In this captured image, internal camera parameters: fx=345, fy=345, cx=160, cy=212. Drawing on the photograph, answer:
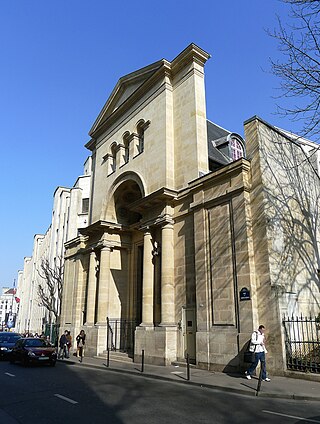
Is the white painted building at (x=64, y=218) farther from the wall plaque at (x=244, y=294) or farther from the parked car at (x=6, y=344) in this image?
the wall plaque at (x=244, y=294)

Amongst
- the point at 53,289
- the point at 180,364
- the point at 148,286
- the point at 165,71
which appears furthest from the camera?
the point at 53,289

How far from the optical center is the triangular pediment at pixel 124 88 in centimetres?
2094

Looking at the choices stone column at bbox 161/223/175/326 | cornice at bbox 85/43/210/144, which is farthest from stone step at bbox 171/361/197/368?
cornice at bbox 85/43/210/144

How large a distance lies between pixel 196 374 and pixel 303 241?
7016 millimetres


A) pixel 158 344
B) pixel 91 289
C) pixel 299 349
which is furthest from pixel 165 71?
pixel 299 349

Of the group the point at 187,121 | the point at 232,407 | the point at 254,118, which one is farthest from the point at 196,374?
the point at 187,121

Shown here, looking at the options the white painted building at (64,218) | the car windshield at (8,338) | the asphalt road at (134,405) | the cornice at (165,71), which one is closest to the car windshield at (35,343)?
the asphalt road at (134,405)

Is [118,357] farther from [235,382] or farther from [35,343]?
[235,382]

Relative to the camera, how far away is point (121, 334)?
20969mm

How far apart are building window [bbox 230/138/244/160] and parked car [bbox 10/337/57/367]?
14589 millimetres

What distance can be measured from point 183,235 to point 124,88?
1267 centimetres

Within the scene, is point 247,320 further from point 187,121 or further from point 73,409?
point 187,121

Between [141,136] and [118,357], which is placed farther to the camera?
[141,136]

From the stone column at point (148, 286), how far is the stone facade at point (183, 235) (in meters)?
0.05
